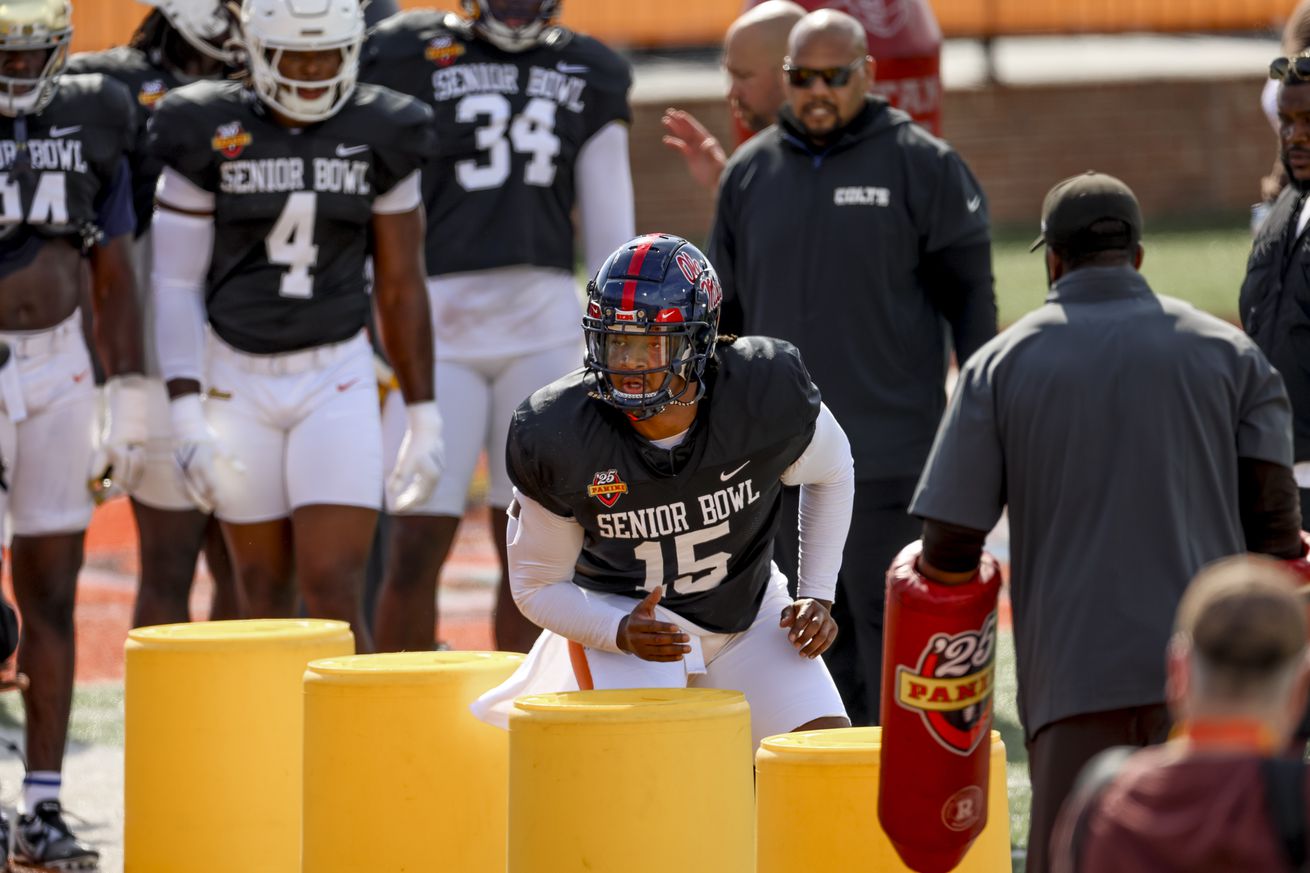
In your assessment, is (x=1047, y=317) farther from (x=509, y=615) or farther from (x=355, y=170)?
(x=509, y=615)

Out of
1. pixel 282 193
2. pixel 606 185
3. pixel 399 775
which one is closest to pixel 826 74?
pixel 606 185

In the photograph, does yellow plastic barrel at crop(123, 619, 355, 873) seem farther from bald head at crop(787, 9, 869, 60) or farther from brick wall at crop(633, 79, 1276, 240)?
brick wall at crop(633, 79, 1276, 240)

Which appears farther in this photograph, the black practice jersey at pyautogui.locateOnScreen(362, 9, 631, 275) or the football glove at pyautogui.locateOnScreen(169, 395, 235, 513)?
the black practice jersey at pyautogui.locateOnScreen(362, 9, 631, 275)

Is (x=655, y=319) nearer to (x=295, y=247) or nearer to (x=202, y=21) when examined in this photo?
→ (x=295, y=247)

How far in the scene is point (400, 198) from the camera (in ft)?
21.2

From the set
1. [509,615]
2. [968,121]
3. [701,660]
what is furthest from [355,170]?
[968,121]

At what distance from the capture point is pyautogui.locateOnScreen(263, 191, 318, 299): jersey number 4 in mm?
6273

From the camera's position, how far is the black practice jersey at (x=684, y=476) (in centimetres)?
479

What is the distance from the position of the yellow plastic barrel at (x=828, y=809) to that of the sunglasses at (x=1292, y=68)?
6.30 ft

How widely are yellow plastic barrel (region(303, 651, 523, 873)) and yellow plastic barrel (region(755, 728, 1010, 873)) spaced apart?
73 centimetres

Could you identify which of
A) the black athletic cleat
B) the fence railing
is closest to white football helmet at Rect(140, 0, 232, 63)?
the black athletic cleat

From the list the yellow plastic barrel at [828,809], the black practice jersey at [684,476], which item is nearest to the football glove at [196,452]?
the black practice jersey at [684,476]

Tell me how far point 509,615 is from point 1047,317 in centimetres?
321

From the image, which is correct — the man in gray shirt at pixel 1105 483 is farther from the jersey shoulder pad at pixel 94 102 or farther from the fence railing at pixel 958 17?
the fence railing at pixel 958 17
